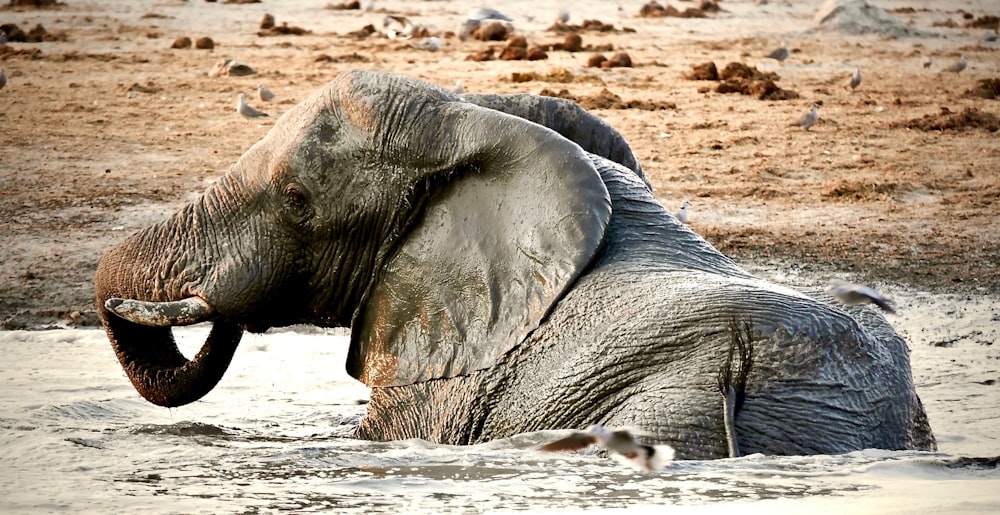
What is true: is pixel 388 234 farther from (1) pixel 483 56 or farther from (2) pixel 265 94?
(1) pixel 483 56

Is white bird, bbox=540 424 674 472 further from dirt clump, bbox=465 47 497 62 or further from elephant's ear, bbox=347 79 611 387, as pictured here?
dirt clump, bbox=465 47 497 62

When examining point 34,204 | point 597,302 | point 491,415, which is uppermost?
point 597,302

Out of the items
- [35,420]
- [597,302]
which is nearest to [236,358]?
[35,420]

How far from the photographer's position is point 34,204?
10.3 meters

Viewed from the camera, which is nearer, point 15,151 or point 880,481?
point 880,481

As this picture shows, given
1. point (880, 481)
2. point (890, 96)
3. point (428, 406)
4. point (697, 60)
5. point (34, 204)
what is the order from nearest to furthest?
1. point (880, 481)
2. point (428, 406)
3. point (34, 204)
4. point (890, 96)
5. point (697, 60)

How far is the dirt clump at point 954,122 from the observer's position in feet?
44.1

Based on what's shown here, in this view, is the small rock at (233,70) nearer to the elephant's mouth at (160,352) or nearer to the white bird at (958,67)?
the white bird at (958,67)

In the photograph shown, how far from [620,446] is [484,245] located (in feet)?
3.97

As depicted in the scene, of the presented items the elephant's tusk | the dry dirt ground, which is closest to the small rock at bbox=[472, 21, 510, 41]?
the dry dirt ground

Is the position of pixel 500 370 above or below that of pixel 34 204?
above

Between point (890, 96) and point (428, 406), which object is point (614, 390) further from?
point (890, 96)

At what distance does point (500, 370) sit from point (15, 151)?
8526 millimetres

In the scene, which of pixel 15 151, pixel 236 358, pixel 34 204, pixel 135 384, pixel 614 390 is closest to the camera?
pixel 614 390
